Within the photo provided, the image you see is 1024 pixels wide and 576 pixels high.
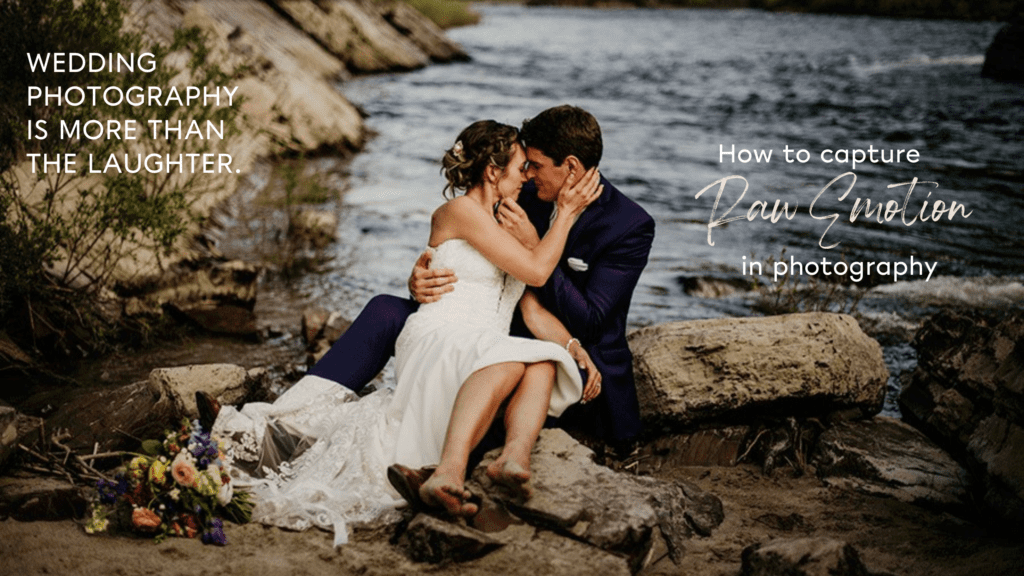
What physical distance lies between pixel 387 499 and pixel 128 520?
3.80 ft

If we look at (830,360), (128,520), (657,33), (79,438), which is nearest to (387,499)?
(128,520)

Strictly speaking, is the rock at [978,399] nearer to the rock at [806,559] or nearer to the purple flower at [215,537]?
the rock at [806,559]

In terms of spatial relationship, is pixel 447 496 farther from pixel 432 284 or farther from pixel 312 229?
pixel 312 229

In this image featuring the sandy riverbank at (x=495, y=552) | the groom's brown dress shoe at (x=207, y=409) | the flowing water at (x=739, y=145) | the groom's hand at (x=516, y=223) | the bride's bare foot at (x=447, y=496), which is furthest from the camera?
the flowing water at (x=739, y=145)

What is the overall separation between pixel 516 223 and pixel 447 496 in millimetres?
1663

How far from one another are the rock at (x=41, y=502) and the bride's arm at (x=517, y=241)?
90.3 inches

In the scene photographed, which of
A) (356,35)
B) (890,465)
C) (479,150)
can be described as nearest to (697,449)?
(890,465)

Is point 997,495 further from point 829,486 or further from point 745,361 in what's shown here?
point 745,361

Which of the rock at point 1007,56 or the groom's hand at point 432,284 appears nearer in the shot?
the groom's hand at point 432,284

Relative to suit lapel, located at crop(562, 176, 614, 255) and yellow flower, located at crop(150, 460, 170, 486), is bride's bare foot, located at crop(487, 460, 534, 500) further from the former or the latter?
suit lapel, located at crop(562, 176, 614, 255)

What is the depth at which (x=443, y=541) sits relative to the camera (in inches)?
153

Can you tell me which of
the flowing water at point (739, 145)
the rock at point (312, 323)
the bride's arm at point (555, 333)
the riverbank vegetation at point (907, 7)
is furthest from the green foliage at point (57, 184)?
the riverbank vegetation at point (907, 7)

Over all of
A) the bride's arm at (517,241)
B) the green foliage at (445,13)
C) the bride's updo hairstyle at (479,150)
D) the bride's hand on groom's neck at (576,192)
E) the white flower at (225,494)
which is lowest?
the white flower at (225,494)

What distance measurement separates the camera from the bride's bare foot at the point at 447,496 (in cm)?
392
